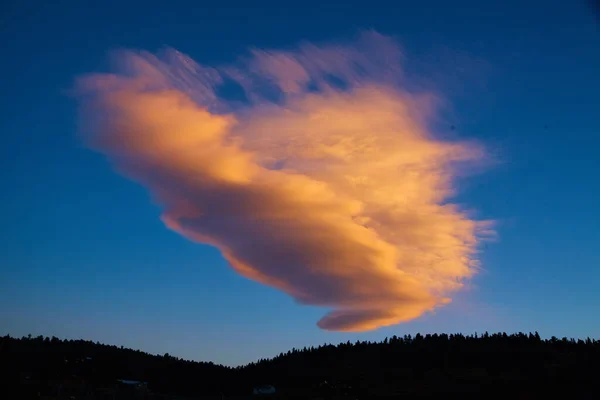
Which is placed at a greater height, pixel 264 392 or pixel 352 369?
pixel 352 369

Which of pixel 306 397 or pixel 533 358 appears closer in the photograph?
pixel 306 397

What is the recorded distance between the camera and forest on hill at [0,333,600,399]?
91.4 m

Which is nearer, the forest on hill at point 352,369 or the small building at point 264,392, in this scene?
the forest on hill at point 352,369

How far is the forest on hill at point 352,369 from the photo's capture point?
3597 inches

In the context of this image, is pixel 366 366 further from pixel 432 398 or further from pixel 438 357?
pixel 432 398

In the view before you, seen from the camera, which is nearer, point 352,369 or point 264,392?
point 264,392

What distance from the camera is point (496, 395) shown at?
85125 millimetres

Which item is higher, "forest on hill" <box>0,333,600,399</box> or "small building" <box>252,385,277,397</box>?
"forest on hill" <box>0,333,600,399</box>

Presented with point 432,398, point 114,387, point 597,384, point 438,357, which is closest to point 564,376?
point 597,384

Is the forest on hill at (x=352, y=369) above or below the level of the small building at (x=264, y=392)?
above

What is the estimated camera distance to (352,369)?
132125 millimetres

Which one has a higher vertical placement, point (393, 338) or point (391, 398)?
point (393, 338)

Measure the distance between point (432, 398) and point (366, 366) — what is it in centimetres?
4760

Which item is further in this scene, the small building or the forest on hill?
the small building
